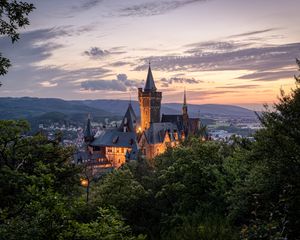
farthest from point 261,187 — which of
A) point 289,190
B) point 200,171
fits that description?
point 200,171

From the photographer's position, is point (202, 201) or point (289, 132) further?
point (202, 201)

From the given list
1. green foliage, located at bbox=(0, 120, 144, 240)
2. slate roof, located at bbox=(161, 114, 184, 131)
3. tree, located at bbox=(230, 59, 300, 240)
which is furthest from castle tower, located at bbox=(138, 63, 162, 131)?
tree, located at bbox=(230, 59, 300, 240)

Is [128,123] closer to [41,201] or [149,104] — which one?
[149,104]

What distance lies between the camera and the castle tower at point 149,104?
355 feet

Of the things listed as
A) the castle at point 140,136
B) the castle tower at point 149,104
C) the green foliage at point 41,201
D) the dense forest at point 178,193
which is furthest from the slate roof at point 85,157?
the green foliage at point 41,201

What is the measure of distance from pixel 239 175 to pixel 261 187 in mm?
6177

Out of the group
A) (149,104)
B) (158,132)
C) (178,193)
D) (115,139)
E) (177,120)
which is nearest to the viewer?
(178,193)

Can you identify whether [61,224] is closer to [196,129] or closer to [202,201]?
[202,201]

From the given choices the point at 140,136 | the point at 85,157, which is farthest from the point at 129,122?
the point at 85,157

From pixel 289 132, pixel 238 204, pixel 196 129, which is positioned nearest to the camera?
pixel 289 132

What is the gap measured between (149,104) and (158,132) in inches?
556

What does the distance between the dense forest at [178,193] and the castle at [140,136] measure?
62288 mm

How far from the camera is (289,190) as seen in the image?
10.7 meters

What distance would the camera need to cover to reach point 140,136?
95.4 metres
